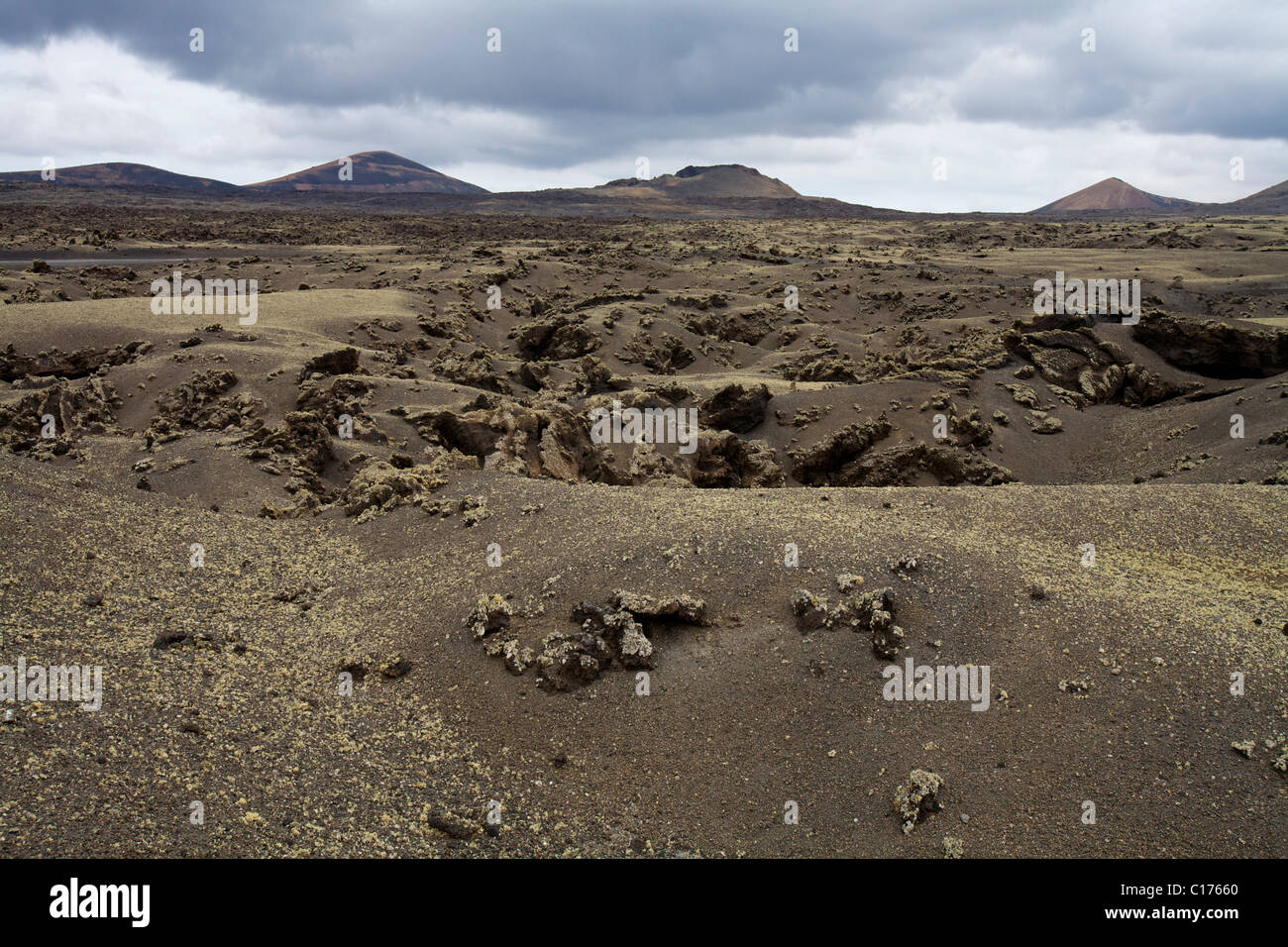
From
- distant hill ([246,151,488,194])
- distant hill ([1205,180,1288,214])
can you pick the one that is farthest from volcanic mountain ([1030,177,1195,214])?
distant hill ([246,151,488,194])

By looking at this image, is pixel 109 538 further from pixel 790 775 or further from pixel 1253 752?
pixel 1253 752

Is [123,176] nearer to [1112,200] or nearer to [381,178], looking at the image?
[381,178]
